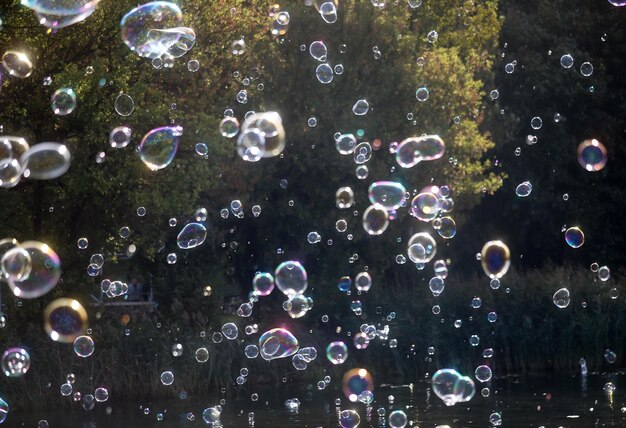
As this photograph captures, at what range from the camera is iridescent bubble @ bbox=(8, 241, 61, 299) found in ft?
48.9

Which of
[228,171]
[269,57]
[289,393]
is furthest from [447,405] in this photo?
[269,57]

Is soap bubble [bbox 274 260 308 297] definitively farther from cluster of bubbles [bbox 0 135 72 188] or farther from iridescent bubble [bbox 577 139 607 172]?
iridescent bubble [bbox 577 139 607 172]

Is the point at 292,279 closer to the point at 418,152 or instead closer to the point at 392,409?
the point at 418,152

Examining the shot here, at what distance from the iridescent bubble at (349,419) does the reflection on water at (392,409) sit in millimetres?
100

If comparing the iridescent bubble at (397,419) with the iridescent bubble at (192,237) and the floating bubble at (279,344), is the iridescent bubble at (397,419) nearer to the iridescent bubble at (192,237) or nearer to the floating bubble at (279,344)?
the floating bubble at (279,344)

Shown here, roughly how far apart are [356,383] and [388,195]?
7.57 meters

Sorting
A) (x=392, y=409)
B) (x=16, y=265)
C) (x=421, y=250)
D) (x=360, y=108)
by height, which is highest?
(x=16, y=265)

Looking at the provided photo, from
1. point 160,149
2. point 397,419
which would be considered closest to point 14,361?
point 160,149

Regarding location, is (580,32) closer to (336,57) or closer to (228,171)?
(336,57)

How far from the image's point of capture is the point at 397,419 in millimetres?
18562

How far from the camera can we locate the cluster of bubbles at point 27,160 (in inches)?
619

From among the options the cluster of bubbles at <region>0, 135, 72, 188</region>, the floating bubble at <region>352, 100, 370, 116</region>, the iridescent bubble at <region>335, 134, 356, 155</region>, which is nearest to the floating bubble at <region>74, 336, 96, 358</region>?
the cluster of bubbles at <region>0, 135, 72, 188</region>

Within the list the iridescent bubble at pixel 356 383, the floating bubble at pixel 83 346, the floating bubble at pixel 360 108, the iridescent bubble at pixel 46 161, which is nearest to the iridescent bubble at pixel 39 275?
the iridescent bubble at pixel 46 161

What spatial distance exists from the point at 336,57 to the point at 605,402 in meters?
12.5
